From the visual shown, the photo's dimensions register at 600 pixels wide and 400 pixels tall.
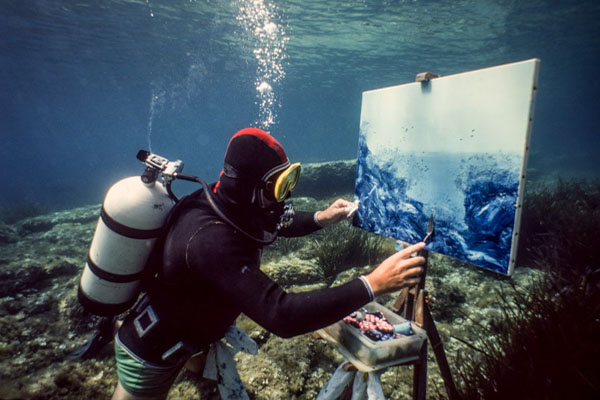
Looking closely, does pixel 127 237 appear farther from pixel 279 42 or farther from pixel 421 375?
pixel 279 42

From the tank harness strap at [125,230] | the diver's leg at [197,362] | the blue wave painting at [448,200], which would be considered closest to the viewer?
the blue wave painting at [448,200]

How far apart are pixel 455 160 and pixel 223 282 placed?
2.00 meters

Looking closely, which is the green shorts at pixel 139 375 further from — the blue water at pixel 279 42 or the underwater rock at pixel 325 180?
the blue water at pixel 279 42

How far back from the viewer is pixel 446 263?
221 inches

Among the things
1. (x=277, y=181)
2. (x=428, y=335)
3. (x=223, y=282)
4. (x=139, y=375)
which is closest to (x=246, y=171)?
(x=277, y=181)

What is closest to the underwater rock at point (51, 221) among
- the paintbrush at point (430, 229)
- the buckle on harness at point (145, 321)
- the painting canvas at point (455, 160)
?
the buckle on harness at point (145, 321)

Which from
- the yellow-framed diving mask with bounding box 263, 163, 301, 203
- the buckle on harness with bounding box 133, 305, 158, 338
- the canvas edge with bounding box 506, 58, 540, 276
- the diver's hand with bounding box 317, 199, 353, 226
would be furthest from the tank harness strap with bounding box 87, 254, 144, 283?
the canvas edge with bounding box 506, 58, 540, 276

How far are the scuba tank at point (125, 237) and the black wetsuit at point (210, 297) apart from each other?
0.20 meters

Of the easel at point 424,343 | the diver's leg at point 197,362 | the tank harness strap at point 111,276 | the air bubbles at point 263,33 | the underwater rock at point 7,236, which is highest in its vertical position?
the air bubbles at point 263,33

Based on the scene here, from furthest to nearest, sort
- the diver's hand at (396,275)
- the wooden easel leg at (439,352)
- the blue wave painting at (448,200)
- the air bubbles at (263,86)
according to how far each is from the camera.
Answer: the air bubbles at (263,86) < the wooden easel leg at (439,352) < the blue wave painting at (448,200) < the diver's hand at (396,275)

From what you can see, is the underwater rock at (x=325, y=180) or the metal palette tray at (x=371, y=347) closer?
the metal palette tray at (x=371, y=347)

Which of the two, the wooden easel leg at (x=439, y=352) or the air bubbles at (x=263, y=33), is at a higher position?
the air bubbles at (x=263, y=33)

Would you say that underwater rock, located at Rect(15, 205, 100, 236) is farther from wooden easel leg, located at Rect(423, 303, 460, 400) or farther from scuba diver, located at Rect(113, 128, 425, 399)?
wooden easel leg, located at Rect(423, 303, 460, 400)

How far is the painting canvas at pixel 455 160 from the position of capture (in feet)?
5.79
